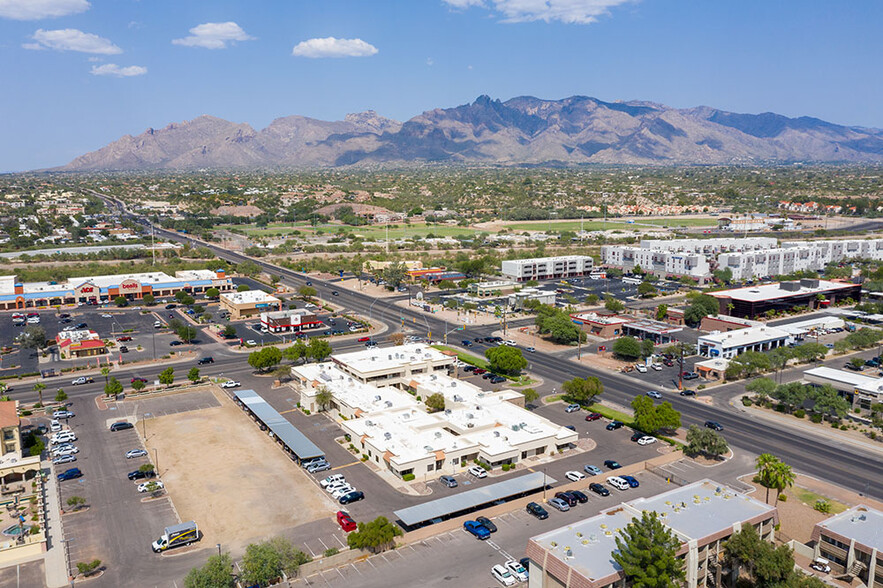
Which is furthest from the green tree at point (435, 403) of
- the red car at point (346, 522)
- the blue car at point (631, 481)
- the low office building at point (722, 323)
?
the low office building at point (722, 323)

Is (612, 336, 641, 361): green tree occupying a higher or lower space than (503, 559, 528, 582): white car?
higher

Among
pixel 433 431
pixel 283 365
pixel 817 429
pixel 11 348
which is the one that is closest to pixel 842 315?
pixel 817 429

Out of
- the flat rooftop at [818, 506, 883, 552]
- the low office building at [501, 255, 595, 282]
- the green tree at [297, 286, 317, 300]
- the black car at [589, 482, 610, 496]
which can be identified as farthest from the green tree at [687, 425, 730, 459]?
the low office building at [501, 255, 595, 282]

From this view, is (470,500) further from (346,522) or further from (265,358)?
(265,358)

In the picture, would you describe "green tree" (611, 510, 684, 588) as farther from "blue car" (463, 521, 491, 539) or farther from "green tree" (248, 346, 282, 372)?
"green tree" (248, 346, 282, 372)

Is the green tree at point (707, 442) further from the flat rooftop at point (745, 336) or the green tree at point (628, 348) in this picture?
the flat rooftop at point (745, 336)

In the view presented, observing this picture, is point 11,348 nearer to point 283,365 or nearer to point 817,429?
point 283,365
